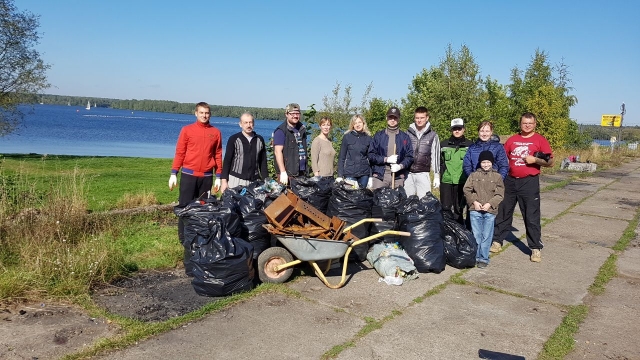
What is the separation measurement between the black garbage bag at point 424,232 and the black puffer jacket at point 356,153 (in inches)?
41.7

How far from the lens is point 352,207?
18.2ft

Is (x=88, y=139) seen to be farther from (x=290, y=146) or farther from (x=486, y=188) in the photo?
(x=486, y=188)

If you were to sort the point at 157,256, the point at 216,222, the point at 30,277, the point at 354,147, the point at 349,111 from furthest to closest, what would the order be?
the point at 349,111, the point at 354,147, the point at 157,256, the point at 216,222, the point at 30,277

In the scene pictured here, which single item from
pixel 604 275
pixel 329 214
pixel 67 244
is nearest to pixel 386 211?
pixel 329 214

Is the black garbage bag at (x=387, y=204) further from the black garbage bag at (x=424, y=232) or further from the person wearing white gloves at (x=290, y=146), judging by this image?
the person wearing white gloves at (x=290, y=146)

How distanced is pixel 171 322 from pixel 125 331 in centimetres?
35

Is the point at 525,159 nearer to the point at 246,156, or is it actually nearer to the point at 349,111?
the point at 246,156

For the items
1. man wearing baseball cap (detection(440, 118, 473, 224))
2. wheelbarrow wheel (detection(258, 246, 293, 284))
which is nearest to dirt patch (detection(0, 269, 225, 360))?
wheelbarrow wheel (detection(258, 246, 293, 284))

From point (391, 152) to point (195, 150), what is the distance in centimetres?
257

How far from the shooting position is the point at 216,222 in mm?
4457

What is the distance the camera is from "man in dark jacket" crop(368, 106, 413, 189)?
248 inches

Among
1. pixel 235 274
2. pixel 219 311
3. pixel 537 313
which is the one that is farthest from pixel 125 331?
pixel 537 313

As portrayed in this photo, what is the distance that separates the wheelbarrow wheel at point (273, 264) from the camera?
4.70 meters

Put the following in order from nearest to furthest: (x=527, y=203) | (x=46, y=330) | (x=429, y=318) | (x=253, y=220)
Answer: (x=46, y=330), (x=429, y=318), (x=253, y=220), (x=527, y=203)
